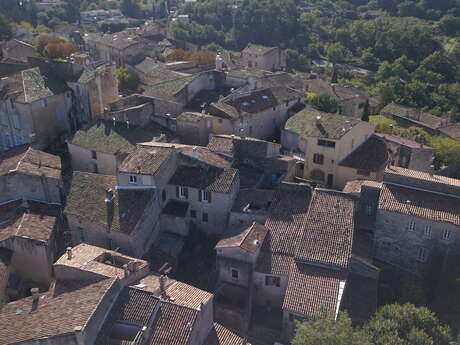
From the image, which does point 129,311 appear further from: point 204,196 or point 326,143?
point 326,143

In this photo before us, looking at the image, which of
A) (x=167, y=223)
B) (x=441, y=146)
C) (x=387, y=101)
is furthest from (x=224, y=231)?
(x=387, y=101)

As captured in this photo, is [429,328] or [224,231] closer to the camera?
[429,328]

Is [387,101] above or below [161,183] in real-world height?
below

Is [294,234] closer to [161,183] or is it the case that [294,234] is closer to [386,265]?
[386,265]

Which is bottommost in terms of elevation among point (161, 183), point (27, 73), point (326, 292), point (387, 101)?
point (387, 101)

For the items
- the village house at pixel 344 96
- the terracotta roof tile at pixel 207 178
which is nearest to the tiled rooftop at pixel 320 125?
the terracotta roof tile at pixel 207 178

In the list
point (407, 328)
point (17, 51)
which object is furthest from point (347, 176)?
point (17, 51)
